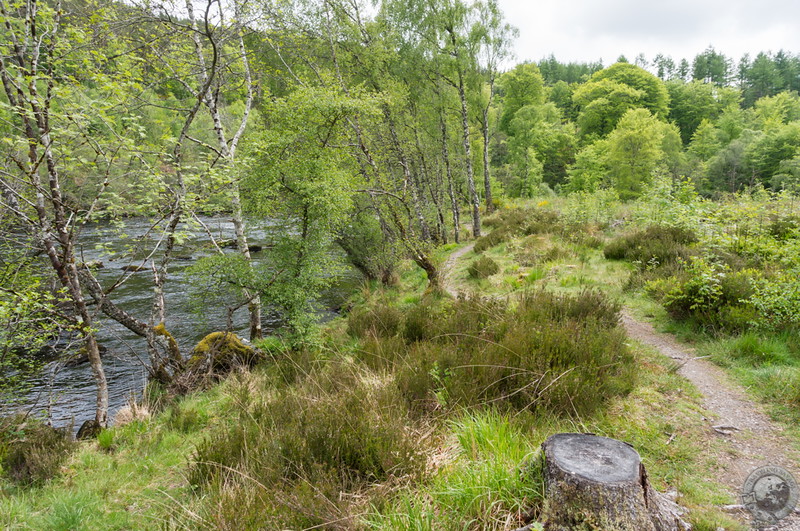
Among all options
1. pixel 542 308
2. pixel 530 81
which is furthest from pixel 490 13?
pixel 530 81

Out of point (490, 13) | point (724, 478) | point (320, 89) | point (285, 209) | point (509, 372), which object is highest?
point (490, 13)

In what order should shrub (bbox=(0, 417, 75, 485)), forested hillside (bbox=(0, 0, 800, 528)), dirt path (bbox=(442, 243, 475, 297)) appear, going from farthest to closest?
dirt path (bbox=(442, 243, 475, 297)) → shrub (bbox=(0, 417, 75, 485)) → forested hillside (bbox=(0, 0, 800, 528))

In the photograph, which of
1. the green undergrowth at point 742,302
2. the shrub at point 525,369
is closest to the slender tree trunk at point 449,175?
the green undergrowth at point 742,302

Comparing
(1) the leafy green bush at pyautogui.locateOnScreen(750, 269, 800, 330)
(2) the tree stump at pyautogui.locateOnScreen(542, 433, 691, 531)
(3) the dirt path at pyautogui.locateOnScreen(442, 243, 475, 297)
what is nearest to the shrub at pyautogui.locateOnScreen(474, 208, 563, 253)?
(3) the dirt path at pyautogui.locateOnScreen(442, 243, 475, 297)

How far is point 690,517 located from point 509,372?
5.81 feet

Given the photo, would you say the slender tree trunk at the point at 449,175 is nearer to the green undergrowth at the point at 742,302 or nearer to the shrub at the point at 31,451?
the green undergrowth at the point at 742,302

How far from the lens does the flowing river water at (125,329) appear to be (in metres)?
6.18

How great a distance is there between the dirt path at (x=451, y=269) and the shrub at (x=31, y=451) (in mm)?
7422

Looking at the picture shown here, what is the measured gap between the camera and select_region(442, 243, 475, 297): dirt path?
9.72 m

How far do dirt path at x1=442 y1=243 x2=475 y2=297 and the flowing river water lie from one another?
10.5ft

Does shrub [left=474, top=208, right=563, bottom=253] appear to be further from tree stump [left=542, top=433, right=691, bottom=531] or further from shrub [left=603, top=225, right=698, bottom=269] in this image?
tree stump [left=542, top=433, right=691, bottom=531]

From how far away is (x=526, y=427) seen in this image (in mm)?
3102

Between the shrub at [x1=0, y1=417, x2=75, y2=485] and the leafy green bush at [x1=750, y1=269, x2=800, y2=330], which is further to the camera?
the leafy green bush at [x1=750, y1=269, x2=800, y2=330]

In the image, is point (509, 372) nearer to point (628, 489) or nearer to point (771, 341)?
point (628, 489)
